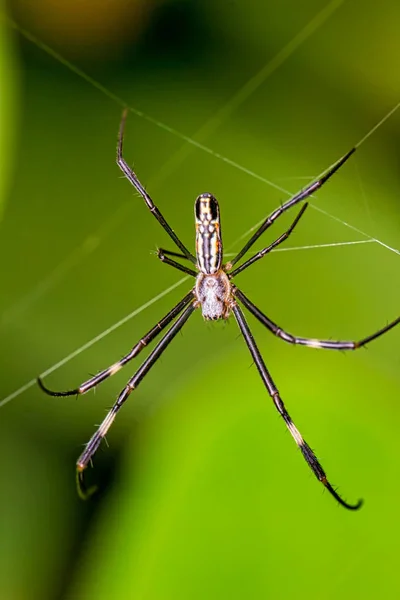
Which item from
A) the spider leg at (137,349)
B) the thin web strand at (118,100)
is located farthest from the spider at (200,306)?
the thin web strand at (118,100)

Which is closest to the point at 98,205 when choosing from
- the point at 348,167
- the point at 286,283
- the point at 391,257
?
the point at 286,283

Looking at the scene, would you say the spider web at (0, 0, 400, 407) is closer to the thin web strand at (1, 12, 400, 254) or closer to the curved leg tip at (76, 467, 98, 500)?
the thin web strand at (1, 12, 400, 254)

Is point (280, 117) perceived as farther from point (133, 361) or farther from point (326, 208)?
point (133, 361)

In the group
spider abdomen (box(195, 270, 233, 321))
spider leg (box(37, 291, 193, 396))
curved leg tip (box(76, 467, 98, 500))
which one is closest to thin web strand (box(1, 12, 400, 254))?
spider abdomen (box(195, 270, 233, 321))

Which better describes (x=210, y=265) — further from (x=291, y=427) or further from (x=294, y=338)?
(x=291, y=427)

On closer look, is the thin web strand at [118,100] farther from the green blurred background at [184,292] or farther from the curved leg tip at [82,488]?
the curved leg tip at [82,488]

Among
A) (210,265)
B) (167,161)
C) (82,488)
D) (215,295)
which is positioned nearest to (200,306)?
(215,295)
